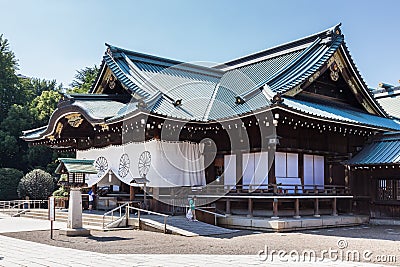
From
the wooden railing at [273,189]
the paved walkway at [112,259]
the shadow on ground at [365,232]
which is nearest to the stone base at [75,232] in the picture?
the paved walkway at [112,259]

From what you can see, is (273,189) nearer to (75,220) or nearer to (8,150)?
(75,220)

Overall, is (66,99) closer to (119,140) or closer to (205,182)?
(119,140)

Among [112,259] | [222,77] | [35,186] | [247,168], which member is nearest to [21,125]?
[35,186]

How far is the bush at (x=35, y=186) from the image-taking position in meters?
29.3

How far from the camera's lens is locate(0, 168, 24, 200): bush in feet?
105

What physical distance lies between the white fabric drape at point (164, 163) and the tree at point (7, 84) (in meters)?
26.7

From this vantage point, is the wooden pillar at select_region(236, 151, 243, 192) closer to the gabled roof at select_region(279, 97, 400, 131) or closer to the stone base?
the gabled roof at select_region(279, 97, 400, 131)

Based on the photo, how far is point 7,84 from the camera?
43781 millimetres

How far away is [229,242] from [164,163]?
21.0 ft

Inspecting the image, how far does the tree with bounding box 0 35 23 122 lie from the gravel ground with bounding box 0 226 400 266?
32049mm

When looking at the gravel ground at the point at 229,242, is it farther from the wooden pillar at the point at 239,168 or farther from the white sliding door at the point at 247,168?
the wooden pillar at the point at 239,168

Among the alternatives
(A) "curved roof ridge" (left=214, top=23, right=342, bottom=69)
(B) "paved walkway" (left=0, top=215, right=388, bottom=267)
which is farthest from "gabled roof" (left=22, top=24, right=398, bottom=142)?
(B) "paved walkway" (left=0, top=215, right=388, bottom=267)

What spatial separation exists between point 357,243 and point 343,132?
7577 mm

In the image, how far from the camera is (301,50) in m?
22.0
